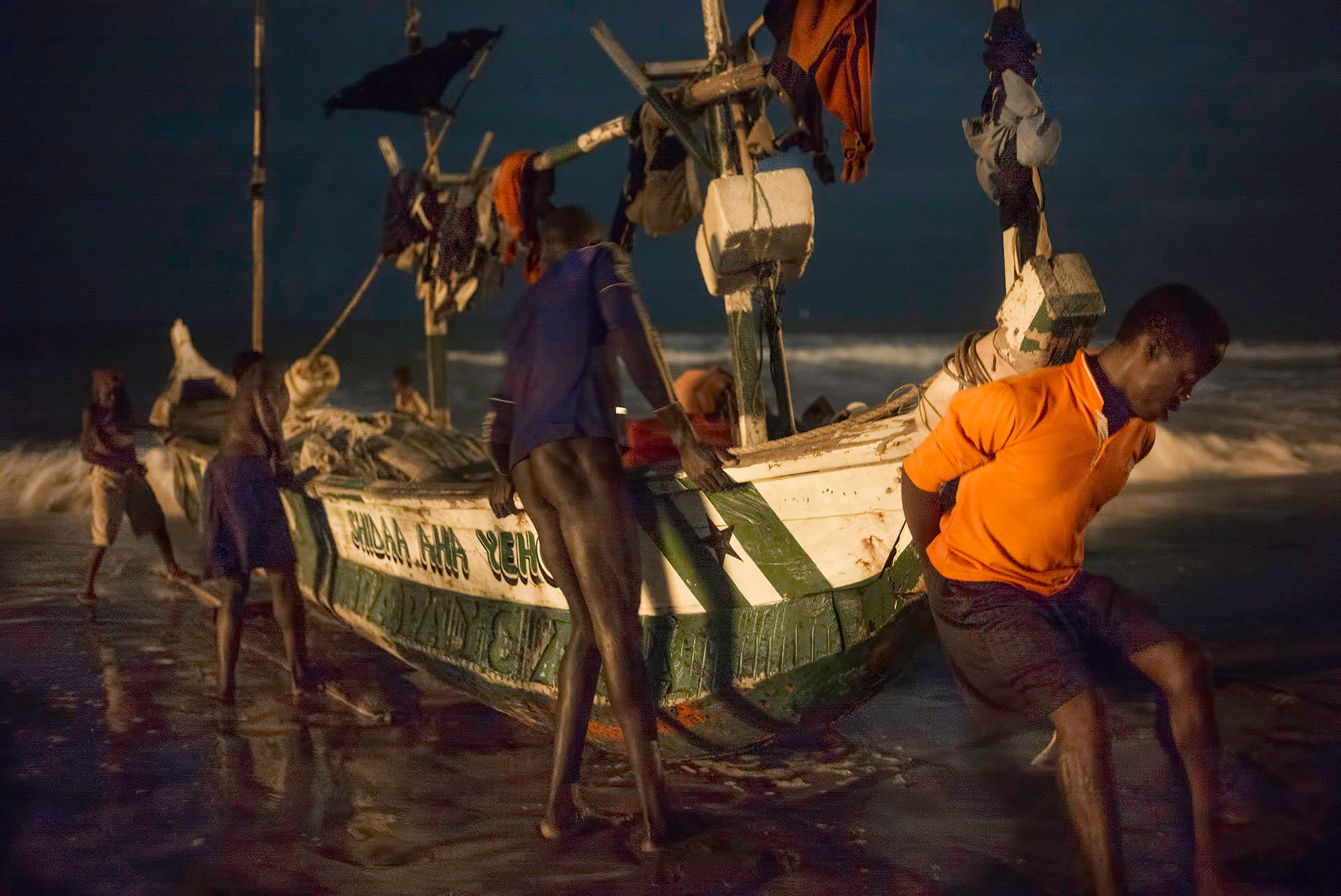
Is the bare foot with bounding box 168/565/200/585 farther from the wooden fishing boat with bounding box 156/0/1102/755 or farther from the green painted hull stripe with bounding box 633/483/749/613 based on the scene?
the green painted hull stripe with bounding box 633/483/749/613

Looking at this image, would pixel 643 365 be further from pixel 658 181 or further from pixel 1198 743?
pixel 658 181

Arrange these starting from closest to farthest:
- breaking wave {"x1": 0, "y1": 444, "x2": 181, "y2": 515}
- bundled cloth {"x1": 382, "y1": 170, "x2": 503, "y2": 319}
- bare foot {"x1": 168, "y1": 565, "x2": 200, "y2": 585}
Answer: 1. bare foot {"x1": 168, "y1": 565, "x2": 200, "y2": 585}
2. bundled cloth {"x1": 382, "y1": 170, "x2": 503, "y2": 319}
3. breaking wave {"x1": 0, "y1": 444, "x2": 181, "y2": 515}

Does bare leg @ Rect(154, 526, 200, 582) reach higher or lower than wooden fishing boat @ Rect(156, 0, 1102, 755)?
lower

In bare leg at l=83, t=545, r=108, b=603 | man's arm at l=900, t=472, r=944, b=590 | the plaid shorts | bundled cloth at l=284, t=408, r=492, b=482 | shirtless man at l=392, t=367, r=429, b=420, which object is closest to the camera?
man's arm at l=900, t=472, r=944, b=590

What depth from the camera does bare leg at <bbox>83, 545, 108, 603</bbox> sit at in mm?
7230

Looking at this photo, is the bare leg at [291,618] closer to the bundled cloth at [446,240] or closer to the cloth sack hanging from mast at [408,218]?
the bundled cloth at [446,240]

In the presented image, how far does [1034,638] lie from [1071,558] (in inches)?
9.3

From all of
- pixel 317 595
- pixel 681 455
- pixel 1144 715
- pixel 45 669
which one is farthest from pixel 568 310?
pixel 45 669

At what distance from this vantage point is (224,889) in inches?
121

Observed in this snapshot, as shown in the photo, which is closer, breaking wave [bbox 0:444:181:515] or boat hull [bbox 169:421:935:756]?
boat hull [bbox 169:421:935:756]

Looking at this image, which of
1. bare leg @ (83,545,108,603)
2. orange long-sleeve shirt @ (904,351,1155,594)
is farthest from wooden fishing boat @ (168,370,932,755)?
bare leg @ (83,545,108,603)

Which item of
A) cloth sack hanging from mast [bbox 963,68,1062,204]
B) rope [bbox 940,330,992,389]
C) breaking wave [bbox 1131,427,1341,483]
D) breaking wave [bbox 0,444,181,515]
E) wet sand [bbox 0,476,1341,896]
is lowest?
breaking wave [bbox 0,444,181,515]

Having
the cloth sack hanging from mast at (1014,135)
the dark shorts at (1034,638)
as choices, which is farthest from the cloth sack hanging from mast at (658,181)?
the dark shorts at (1034,638)

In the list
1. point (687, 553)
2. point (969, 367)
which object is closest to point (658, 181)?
point (687, 553)
